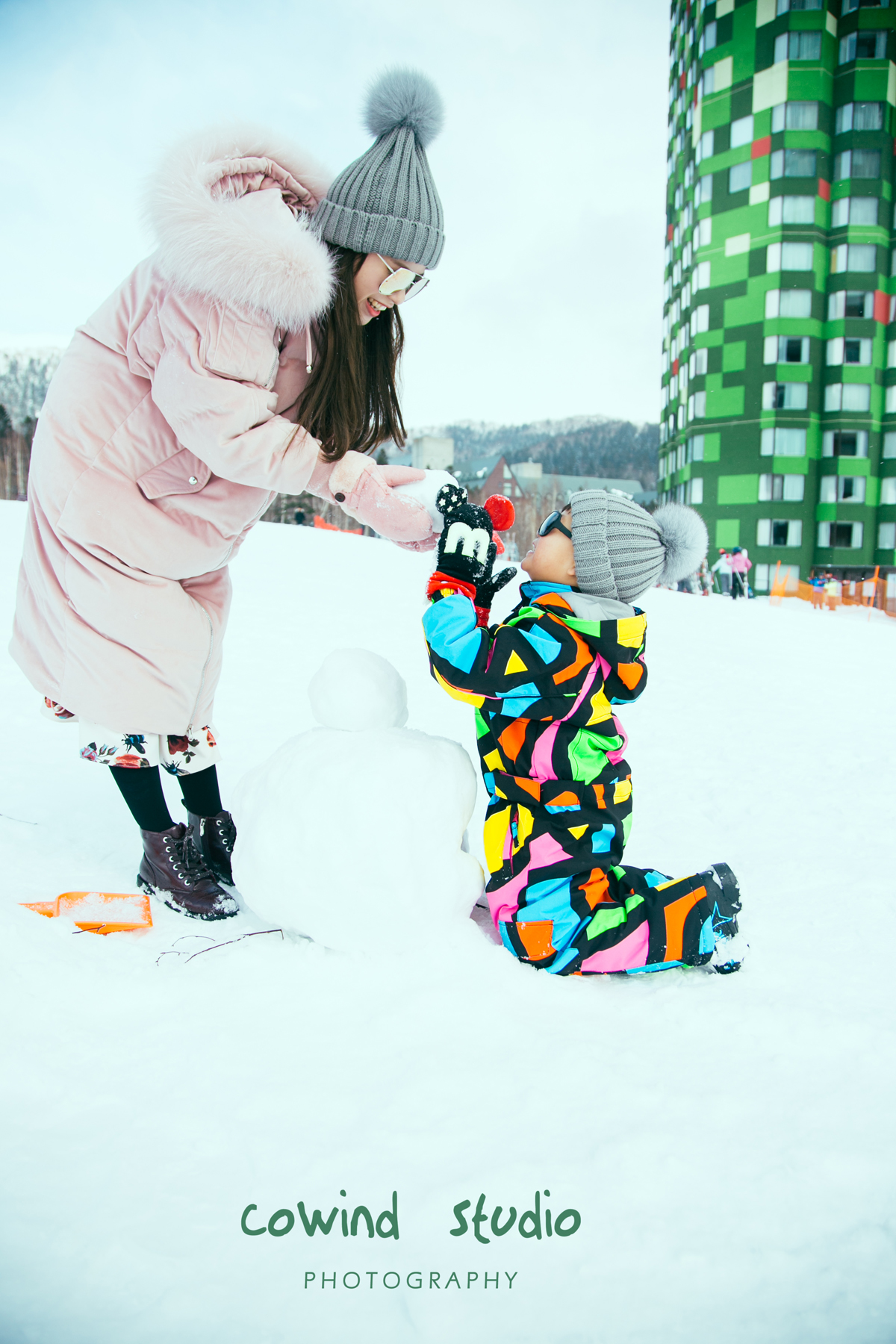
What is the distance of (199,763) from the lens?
191 centimetres

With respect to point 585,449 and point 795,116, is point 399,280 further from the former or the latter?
point 585,449

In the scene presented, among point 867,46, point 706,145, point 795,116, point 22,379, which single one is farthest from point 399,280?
point 22,379

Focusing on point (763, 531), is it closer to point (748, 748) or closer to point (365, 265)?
point (748, 748)

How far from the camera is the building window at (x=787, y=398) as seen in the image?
23.1m

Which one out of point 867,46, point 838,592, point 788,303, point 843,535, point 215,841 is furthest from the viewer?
point 843,535

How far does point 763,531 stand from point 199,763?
2436 centimetres

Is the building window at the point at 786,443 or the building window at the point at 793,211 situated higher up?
the building window at the point at 793,211

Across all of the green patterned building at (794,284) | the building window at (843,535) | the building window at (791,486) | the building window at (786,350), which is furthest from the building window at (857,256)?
the building window at (843,535)

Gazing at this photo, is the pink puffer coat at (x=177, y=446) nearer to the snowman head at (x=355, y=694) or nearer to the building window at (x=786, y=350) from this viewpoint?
the snowman head at (x=355, y=694)

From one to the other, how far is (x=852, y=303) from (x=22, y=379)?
103ft

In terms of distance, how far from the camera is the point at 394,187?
1569 mm

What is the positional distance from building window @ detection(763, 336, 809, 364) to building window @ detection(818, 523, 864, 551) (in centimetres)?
487

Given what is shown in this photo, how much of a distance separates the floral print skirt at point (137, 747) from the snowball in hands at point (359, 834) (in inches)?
9.9

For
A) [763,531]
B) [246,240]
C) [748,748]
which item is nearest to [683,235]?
[763,531]
